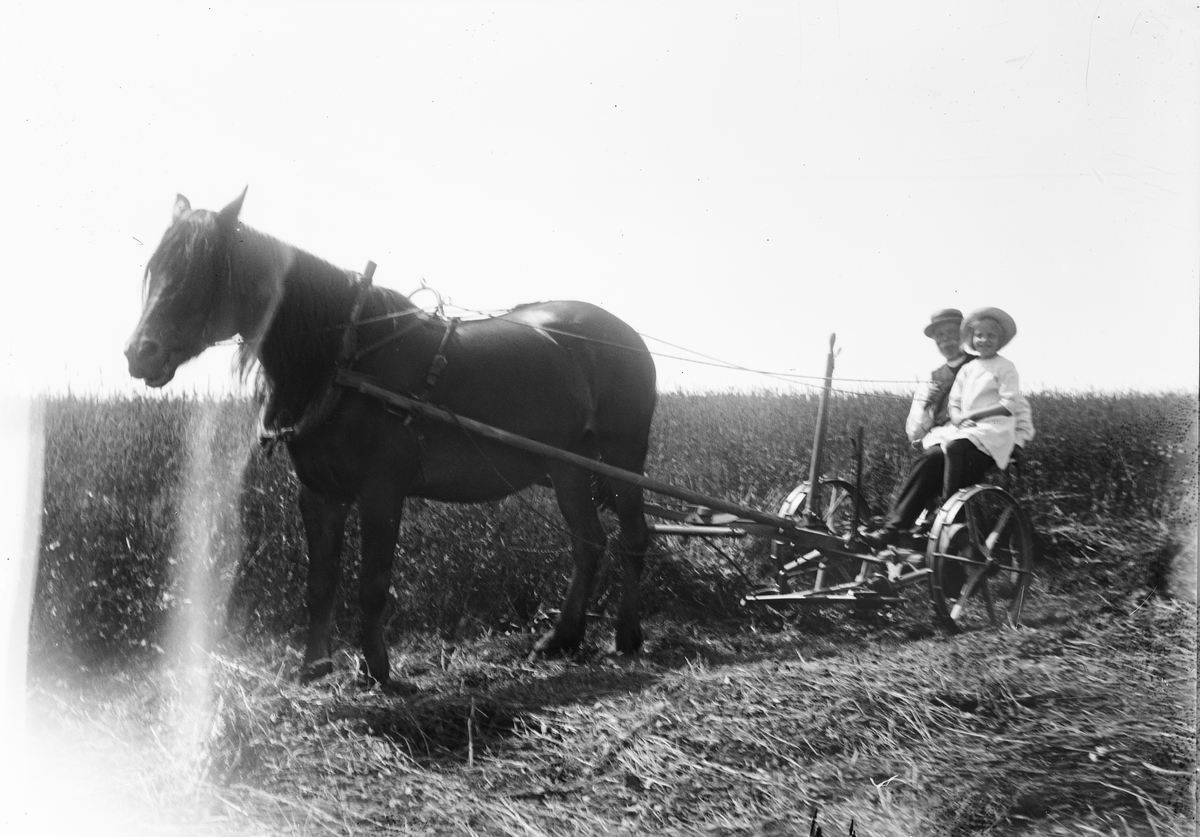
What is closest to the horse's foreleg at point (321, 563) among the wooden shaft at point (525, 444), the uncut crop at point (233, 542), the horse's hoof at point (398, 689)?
the horse's hoof at point (398, 689)

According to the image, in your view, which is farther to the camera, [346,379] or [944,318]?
[944,318]

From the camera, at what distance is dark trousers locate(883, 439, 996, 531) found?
566cm

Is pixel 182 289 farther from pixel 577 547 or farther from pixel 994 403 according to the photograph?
pixel 994 403

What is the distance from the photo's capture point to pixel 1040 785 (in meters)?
3.35

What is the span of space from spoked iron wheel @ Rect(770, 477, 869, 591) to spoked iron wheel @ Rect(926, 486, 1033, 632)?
1.84 feet

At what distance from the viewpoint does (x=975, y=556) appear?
560 centimetres

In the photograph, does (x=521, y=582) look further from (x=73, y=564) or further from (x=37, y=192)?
(x=37, y=192)

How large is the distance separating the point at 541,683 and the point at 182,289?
2.50 metres

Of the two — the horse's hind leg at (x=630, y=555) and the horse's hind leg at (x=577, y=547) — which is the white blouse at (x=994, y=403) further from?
the horse's hind leg at (x=577, y=547)

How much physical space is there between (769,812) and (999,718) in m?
1.27

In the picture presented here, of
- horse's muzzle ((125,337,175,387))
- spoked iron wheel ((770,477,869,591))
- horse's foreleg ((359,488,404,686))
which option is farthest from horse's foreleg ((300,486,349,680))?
spoked iron wheel ((770,477,869,591))

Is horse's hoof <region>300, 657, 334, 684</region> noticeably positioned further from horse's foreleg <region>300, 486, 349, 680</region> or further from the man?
the man

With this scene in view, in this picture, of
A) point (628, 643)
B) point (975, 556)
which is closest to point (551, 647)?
point (628, 643)

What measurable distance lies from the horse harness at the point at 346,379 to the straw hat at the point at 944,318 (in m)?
3.12
